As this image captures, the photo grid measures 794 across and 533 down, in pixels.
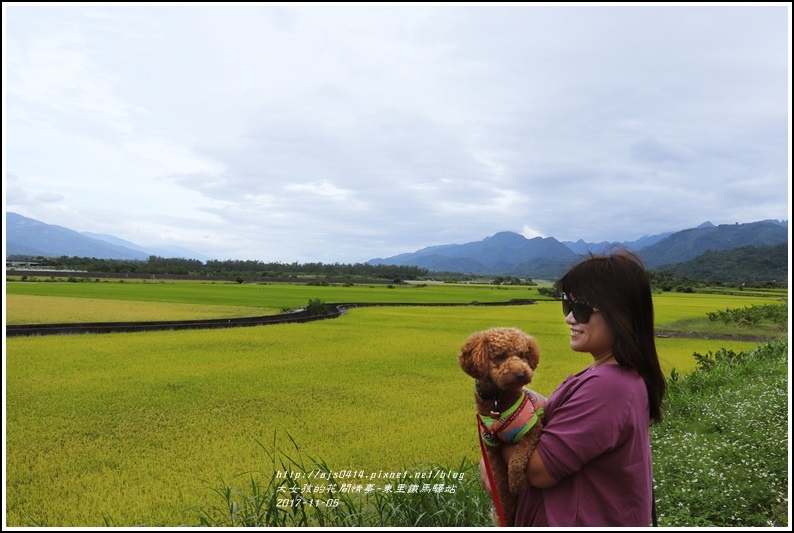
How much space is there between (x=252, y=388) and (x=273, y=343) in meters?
6.35

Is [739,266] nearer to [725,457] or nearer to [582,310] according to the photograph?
[725,457]

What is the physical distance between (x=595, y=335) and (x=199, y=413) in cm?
766

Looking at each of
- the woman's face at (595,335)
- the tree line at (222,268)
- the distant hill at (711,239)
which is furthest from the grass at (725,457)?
the distant hill at (711,239)

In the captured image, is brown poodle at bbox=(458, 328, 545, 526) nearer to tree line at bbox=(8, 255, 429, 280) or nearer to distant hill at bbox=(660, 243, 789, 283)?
distant hill at bbox=(660, 243, 789, 283)

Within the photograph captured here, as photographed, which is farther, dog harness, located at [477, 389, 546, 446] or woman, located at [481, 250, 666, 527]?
dog harness, located at [477, 389, 546, 446]

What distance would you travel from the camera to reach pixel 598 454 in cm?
157

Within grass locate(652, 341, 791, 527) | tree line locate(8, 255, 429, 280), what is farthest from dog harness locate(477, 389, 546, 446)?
tree line locate(8, 255, 429, 280)

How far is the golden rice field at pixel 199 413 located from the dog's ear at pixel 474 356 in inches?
150

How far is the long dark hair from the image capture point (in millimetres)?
1656

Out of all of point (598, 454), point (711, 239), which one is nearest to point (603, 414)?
point (598, 454)

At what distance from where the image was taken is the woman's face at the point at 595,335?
170cm

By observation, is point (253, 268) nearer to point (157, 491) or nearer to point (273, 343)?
point (273, 343)

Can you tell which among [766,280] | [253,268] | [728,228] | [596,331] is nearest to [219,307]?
[596,331]

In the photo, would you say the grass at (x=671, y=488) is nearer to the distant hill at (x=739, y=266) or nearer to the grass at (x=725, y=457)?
the grass at (x=725, y=457)
